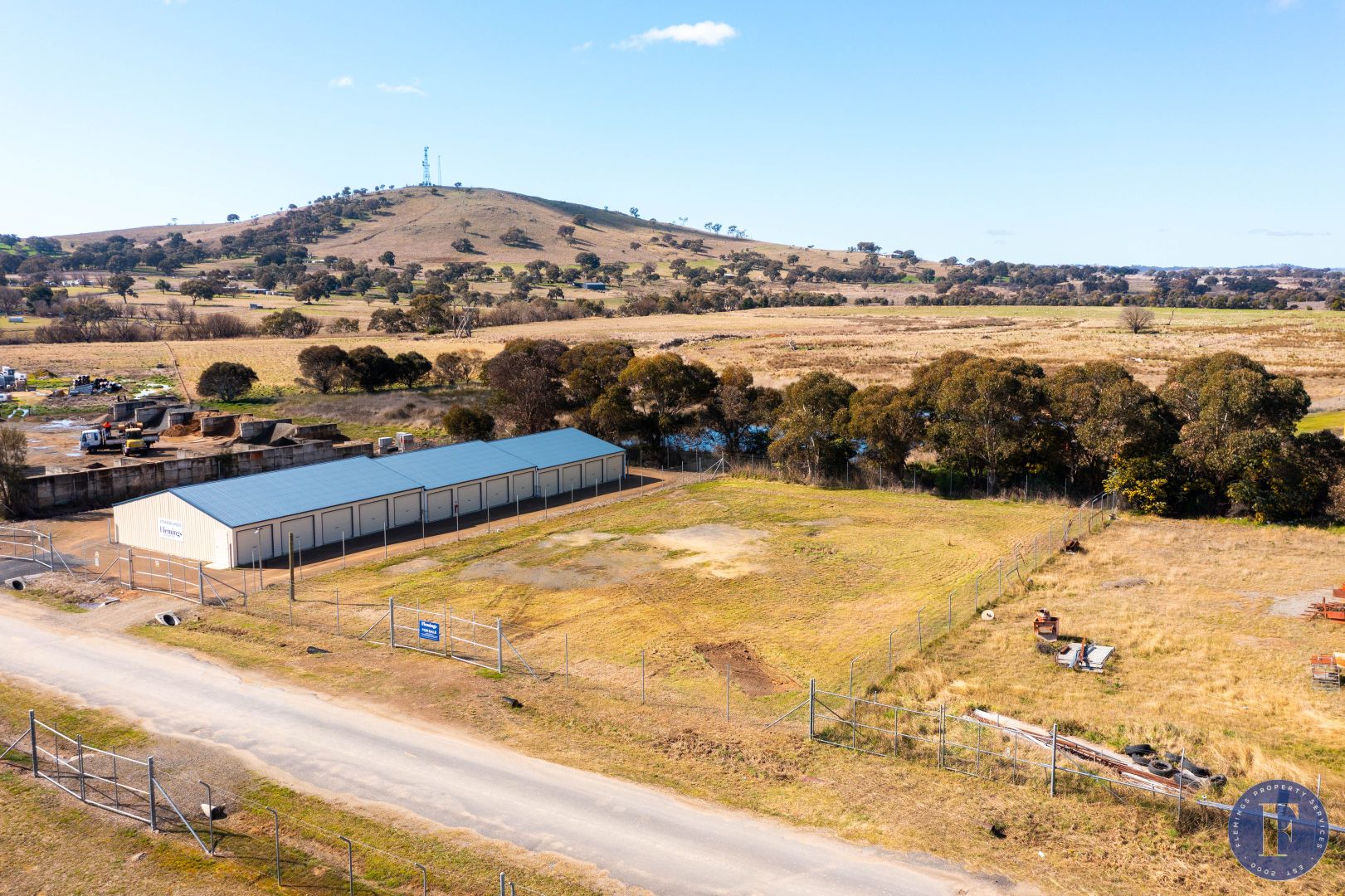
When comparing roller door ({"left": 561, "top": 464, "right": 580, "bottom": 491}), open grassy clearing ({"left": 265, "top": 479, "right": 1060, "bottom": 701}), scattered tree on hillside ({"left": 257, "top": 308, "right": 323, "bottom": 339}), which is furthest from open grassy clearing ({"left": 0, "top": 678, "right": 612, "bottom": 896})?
scattered tree on hillside ({"left": 257, "top": 308, "right": 323, "bottom": 339})

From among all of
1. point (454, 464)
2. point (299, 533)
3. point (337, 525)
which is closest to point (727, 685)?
point (299, 533)

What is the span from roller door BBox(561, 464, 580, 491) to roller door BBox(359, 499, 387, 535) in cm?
1365

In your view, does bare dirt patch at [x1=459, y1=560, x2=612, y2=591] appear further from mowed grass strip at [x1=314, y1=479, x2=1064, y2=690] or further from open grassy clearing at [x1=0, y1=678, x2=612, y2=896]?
open grassy clearing at [x1=0, y1=678, x2=612, y2=896]

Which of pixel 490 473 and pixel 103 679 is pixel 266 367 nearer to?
pixel 490 473

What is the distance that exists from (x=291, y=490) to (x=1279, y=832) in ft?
143

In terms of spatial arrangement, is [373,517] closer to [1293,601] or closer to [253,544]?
[253,544]

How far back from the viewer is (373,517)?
51.2 metres

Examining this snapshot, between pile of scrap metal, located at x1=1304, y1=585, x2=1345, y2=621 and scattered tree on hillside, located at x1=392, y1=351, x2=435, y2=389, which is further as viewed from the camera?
scattered tree on hillside, located at x1=392, y1=351, x2=435, y2=389

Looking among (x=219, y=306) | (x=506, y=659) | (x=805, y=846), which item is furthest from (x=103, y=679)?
(x=219, y=306)

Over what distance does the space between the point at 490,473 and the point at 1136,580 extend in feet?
116

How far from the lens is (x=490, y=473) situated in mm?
57562

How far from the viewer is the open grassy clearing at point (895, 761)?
21.3m

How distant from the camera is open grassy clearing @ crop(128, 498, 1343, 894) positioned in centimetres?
2130

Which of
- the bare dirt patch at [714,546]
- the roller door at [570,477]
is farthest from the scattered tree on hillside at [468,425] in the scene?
the bare dirt patch at [714,546]
